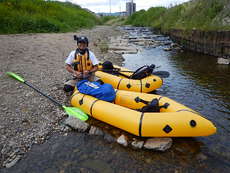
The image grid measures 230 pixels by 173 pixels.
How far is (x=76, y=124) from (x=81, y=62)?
5.92 ft

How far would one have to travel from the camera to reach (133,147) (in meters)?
3.27

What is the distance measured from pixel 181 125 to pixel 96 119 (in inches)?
72.0

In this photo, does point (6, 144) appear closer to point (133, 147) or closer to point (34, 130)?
point (34, 130)

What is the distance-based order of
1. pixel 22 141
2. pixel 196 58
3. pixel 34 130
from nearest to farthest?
pixel 22 141 < pixel 34 130 < pixel 196 58

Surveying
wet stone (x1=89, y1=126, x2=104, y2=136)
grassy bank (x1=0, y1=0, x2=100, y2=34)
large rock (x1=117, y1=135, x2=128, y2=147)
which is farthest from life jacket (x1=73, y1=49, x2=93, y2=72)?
grassy bank (x1=0, y1=0, x2=100, y2=34)

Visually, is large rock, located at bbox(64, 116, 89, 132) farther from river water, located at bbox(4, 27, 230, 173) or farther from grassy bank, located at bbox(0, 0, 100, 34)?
grassy bank, located at bbox(0, 0, 100, 34)

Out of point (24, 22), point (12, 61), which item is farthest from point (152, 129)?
point (24, 22)

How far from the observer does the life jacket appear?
4.80m

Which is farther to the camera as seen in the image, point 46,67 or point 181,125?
point 46,67

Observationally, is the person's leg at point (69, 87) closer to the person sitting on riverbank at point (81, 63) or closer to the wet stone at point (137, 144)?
the person sitting on riverbank at point (81, 63)

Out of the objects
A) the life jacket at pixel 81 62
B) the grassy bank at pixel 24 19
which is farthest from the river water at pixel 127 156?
the grassy bank at pixel 24 19

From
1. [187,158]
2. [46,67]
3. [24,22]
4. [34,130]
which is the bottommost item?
[187,158]

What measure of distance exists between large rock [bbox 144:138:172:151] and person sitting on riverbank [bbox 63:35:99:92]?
2.58m

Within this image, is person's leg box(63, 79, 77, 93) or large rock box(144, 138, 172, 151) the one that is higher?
person's leg box(63, 79, 77, 93)
